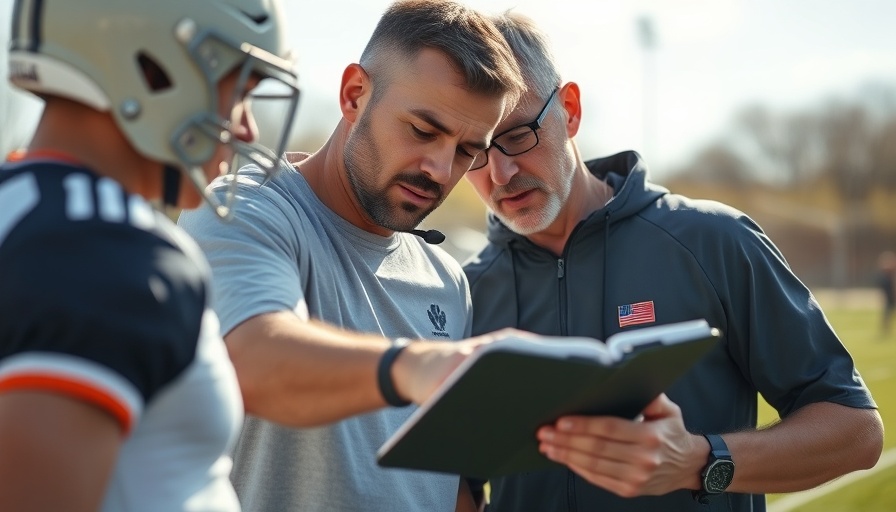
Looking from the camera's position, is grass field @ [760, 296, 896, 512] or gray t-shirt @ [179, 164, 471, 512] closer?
gray t-shirt @ [179, 164, 471, 512]

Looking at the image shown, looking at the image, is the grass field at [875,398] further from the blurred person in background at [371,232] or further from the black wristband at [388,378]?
the black wristband at [388,378]

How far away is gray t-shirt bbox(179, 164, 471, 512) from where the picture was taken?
267 cm

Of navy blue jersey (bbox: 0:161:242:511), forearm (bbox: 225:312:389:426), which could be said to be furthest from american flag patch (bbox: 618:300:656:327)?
navy blue jersey (bbox: 0:161:242:511)

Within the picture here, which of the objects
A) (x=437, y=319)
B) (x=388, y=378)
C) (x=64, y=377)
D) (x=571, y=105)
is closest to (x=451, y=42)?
(x=437, y=319)

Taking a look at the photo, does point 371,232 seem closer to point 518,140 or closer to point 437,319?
point 437,319

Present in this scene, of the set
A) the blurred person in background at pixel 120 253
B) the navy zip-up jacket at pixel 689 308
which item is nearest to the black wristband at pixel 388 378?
the blurred person in background at pixel 120 253

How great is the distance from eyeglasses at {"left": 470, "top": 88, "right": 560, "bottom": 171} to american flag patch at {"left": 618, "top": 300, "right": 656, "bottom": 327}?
73 cm

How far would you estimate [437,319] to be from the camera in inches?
140

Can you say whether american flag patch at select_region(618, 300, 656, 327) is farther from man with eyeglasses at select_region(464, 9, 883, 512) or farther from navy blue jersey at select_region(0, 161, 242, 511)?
navy blue jersey at select_region(0, 161, 242, 511)

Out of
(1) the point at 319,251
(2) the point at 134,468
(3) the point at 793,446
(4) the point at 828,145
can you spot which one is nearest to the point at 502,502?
(3) the point at 793,446

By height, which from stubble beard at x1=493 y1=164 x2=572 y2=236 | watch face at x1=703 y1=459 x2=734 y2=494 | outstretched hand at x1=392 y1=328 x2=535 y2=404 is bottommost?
watch face at x1=703 y1=459 x2=734 y2=494

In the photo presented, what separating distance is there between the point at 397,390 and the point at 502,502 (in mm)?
1931

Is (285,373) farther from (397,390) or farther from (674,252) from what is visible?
(674,252)

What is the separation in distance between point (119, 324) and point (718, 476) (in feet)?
7.08
